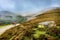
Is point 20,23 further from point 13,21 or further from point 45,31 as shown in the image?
point 45,31

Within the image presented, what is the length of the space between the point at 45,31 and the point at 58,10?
29.9 inches

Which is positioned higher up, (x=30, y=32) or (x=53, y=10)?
(x=53, y=10)

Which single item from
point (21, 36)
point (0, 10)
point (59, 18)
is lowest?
point (21, 36)

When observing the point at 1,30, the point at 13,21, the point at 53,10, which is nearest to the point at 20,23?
the point at 13,21

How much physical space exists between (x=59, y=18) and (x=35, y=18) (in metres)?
0.70

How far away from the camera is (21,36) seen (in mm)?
5914

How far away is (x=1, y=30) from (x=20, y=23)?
590 mm

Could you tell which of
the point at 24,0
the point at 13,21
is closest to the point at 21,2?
the point at 24,0

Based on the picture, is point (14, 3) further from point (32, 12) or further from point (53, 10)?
point (53, 10)

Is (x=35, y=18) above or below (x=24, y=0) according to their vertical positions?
below

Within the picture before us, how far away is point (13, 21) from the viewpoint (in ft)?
20.2

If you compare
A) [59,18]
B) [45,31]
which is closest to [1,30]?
[45,31]

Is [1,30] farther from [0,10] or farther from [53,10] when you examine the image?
[53,10]

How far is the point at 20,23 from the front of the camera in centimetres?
616
